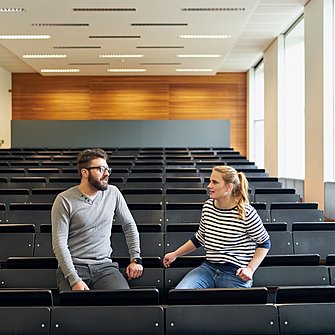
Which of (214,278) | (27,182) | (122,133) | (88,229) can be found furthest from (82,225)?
(122,133)

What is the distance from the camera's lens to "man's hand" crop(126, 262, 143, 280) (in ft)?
13.3

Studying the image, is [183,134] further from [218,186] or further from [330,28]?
[218,186]

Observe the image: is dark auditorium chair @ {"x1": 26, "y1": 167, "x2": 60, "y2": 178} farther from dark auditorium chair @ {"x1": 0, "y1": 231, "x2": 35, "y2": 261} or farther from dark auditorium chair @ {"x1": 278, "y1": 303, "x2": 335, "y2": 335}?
dark auditorium chair @ {"x1": 278, "y1": 303, "x2": 335, "y2": 335}

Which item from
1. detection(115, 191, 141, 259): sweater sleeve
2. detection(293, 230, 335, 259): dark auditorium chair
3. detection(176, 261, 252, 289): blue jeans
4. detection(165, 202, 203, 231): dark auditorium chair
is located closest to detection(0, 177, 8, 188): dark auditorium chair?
detection(165, 202, 203, 231): dark auditorium chair

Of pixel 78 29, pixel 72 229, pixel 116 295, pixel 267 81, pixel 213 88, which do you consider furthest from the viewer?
pixel 213 88

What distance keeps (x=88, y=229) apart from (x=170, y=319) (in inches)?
44.1

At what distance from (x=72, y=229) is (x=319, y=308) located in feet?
5.60

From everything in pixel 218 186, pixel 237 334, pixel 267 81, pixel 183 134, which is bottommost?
pixel 237 334

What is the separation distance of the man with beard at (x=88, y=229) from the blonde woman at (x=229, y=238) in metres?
0.50

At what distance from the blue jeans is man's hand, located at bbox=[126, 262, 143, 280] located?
0.32m

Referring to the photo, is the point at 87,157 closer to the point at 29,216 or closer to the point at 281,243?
the point at 281,243

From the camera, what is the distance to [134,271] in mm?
4055

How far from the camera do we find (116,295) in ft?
10.7

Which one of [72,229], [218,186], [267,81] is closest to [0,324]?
[72,229]
